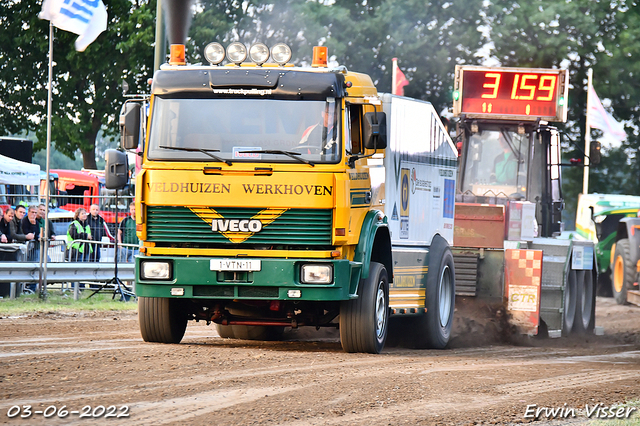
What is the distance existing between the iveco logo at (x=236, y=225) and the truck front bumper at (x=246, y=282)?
325 mm

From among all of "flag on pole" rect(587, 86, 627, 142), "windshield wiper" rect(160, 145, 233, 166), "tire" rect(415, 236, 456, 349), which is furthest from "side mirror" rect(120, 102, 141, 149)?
"flag on pole" rect(587, 86, 627, 142)

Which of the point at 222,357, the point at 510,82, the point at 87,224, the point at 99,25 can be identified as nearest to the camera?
the point at 222,357

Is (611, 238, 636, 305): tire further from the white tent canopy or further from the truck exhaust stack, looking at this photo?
the white tent canopy

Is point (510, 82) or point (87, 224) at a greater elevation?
point (510, 82)

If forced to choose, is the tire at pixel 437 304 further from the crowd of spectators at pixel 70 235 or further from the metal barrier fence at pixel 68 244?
the crowd of spectators at pixel 70 235

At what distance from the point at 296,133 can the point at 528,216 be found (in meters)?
6.12

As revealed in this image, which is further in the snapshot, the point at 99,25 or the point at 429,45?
the point at 429,45

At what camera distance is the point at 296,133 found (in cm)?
1062

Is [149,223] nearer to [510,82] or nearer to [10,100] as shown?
[510,82]

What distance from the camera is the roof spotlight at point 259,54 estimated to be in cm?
1109

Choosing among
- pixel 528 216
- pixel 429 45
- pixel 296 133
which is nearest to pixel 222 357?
pixel 296 133

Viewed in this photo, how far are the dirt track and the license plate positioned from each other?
86cm

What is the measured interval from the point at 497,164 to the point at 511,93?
47.4 inches

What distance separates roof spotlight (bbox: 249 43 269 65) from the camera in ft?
36.4
